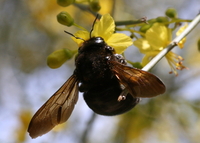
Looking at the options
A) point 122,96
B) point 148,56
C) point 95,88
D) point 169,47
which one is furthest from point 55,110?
point 148,56

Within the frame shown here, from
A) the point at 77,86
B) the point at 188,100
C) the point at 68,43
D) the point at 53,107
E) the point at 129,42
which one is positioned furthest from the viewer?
the point at 68,43

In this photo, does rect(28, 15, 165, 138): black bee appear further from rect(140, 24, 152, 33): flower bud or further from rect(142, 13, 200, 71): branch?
rect(140, 24, 152, 33): flower bud

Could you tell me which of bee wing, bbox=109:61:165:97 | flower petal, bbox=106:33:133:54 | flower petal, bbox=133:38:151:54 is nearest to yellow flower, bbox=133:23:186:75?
flower petal, bbox=133:38:151:54

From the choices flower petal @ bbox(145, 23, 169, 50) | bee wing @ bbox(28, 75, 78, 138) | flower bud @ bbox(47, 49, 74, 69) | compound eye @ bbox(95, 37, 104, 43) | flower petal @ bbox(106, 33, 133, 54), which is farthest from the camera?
flower petal @ bbox(145, 23, 169, 50)

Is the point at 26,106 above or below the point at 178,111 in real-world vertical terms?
above

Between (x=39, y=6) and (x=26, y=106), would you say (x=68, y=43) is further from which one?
(x=26, y=106)

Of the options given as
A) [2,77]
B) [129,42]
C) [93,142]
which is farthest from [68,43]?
[129,42]
